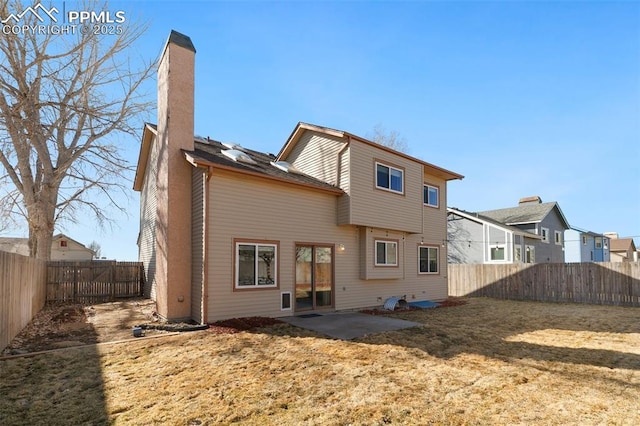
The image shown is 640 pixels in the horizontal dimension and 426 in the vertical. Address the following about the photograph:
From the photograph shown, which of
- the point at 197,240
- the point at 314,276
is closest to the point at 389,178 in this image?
the point at 314,276

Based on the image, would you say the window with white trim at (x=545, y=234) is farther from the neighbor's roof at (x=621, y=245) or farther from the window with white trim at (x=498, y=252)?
the neighbor's roof at (x=621, y=245)

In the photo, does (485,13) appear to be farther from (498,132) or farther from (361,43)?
(498,132)

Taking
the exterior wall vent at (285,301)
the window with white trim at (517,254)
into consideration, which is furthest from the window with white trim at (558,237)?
the exterior wall vent at (285,301)

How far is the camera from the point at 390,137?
1142 inches

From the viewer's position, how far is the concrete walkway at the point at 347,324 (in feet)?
27.0

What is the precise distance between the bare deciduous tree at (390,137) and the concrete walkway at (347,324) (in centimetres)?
2039

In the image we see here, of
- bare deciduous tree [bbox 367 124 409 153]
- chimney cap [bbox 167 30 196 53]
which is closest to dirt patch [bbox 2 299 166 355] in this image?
chimney cap [bbox 167 30 196 53]

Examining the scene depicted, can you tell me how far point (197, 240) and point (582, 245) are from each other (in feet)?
126

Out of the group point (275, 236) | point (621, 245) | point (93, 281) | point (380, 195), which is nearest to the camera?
point (275, 236)

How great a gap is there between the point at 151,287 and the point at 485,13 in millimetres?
14912

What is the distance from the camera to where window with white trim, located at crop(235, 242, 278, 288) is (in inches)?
373

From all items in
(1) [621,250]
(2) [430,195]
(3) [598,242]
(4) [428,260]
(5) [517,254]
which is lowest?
(1) [621,250]

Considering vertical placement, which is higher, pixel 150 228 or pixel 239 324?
pixel 150 228

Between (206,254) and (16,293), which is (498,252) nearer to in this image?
(206,254)
